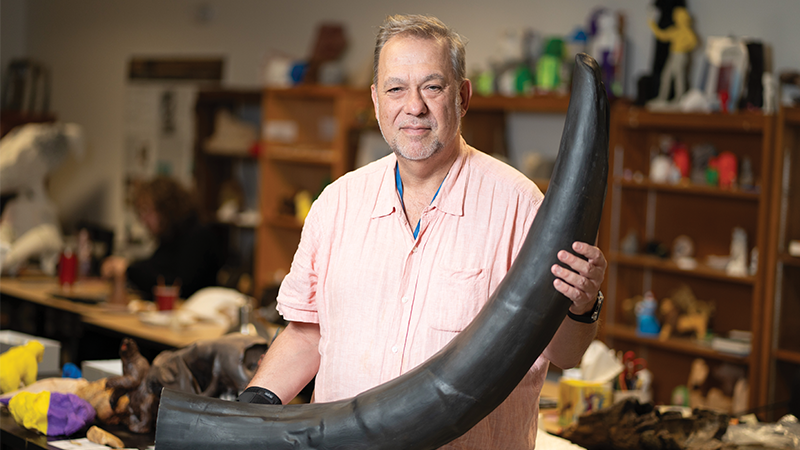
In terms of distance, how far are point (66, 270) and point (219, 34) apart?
2775mm

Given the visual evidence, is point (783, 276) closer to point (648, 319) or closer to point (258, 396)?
point (648, 319)

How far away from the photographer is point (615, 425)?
2.10 m

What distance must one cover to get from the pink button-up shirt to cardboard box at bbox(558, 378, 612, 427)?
0.87 meters

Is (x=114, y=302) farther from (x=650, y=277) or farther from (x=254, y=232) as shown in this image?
(x=650, y=277)

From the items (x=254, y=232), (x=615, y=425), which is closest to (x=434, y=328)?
(x=615, y=425)

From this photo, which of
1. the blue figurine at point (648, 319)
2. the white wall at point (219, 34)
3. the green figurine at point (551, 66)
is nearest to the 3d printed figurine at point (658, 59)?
the white wall at point (219, 34)

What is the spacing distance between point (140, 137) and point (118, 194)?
1.96ft

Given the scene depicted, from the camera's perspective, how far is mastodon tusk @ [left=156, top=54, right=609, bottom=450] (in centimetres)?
110

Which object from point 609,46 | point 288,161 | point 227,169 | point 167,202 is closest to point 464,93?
point 609,46

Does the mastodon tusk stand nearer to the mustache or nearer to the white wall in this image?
the mustache

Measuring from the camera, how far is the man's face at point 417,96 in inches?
53.9

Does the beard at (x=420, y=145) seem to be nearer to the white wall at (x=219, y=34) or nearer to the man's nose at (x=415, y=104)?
the man's nose at (x=415, y=104)

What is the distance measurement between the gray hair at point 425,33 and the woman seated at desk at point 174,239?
372 centimetres

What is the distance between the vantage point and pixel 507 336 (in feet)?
3.65
